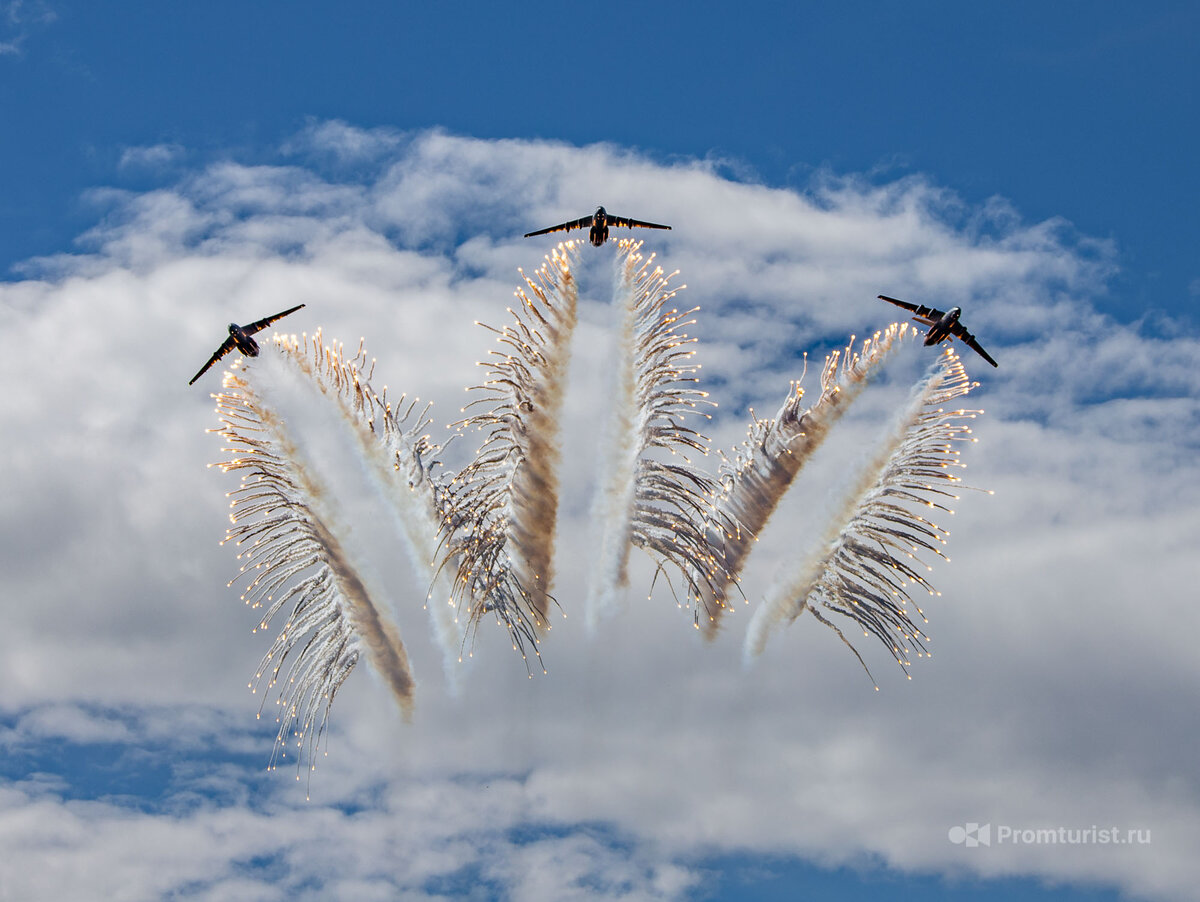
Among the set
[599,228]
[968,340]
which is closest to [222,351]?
[599,228]

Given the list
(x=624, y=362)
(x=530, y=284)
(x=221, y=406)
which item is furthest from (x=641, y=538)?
(x=221, y=406)

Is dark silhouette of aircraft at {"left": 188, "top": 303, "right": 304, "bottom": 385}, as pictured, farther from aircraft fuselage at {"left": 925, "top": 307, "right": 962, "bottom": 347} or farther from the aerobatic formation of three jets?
aircraft fuselage at {"left": 925, "top": 307, "right": 962, "bottom": 347}

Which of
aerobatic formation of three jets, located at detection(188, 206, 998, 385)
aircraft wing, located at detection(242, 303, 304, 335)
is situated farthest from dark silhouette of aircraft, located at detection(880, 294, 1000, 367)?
aircraft wing, located at detection(242, 303, 304, 335)

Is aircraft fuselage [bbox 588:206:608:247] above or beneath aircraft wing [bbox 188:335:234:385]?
above

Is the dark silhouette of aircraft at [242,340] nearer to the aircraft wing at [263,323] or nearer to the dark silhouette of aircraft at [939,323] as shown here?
the aircraft wing at [263,323]

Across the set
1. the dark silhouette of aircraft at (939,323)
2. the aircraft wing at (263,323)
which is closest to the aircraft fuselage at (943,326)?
the dark silhouette of aircraft at (939,323)

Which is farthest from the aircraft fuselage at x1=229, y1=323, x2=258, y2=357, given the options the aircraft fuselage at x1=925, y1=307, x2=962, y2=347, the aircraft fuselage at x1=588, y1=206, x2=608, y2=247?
the aircraft fuselage at x1=925, y1=307, x2=962, y2=347
